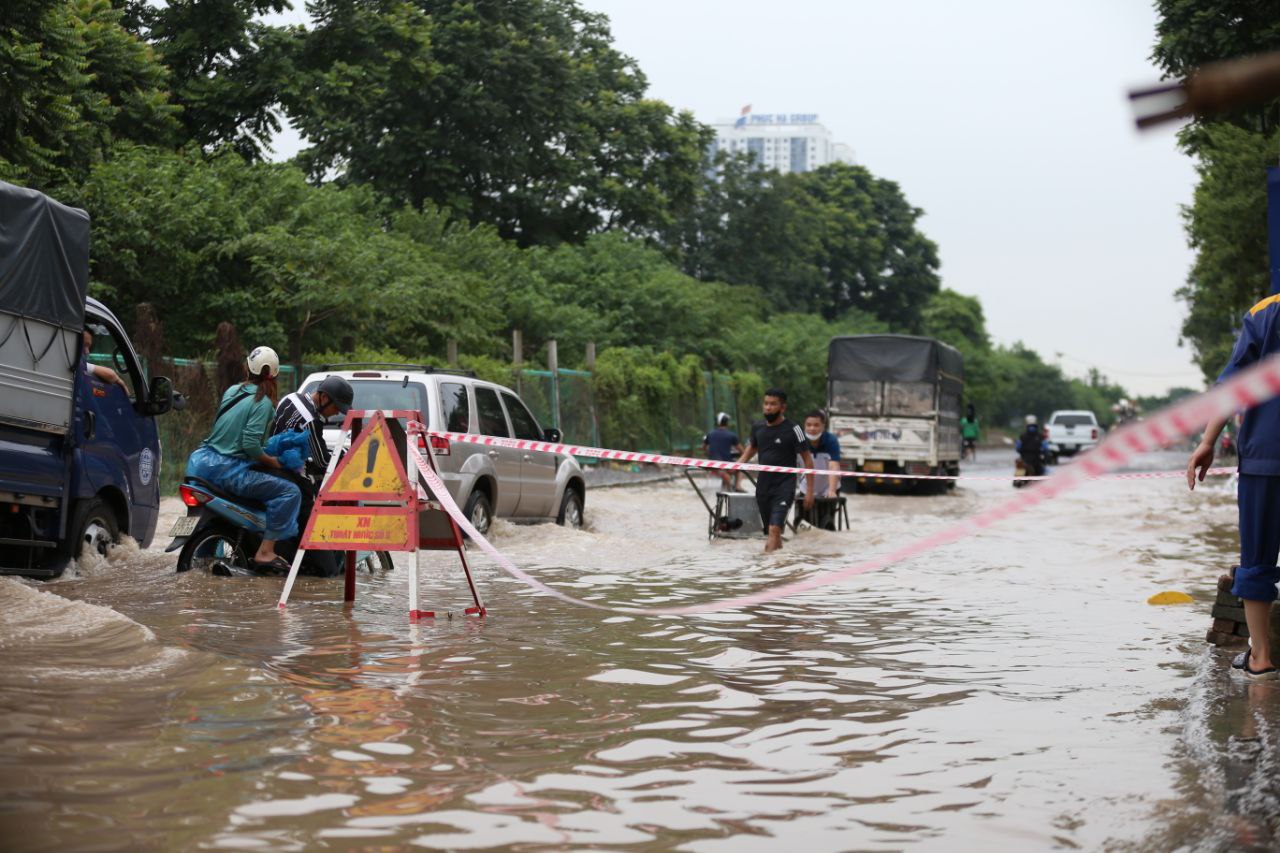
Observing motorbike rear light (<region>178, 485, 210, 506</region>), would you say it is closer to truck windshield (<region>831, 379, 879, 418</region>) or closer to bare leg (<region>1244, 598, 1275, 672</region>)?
bare leg (<region>1244, 598, 1275, 672</region>)

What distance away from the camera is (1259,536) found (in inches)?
261

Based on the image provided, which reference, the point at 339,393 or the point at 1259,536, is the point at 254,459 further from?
the point at 1259,536

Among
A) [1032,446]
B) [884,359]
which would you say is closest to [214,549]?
[1032,446]

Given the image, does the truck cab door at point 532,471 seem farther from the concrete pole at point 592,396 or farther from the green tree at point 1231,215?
the green tree at point 1231,215

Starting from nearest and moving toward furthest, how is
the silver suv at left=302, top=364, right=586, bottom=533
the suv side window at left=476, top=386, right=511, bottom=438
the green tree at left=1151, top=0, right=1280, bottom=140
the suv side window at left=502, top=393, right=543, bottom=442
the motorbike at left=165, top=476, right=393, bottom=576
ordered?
the motorbike at left=165, top=476, right=393, bottom=576 < the silver suv at left=302, top=364, right=586, bottom=533 < the suv side window at left=476, top=386, right=511, bottom=438 < the suv side window at left=502, top=393, right=543, bottom=442 < the green tree at left=1151, top=0, right=1280, bottom=140

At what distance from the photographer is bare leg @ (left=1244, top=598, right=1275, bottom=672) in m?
6.80

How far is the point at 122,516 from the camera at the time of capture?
11.0 metres

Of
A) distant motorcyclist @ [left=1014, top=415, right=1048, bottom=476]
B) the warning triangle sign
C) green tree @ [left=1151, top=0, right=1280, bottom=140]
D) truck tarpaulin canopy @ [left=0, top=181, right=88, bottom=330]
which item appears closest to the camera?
the warning triangle sign

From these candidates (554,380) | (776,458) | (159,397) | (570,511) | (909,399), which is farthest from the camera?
(909,399)

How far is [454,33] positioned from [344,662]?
38.5 meters

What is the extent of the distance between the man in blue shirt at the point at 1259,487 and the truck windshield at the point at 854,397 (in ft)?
81.4

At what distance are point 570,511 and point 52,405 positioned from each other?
8574mm

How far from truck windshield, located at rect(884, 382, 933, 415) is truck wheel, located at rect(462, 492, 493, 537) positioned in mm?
17880

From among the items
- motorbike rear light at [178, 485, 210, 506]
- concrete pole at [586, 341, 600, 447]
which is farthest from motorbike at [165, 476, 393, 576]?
concrete pole at [586, 341, 600, 447]
